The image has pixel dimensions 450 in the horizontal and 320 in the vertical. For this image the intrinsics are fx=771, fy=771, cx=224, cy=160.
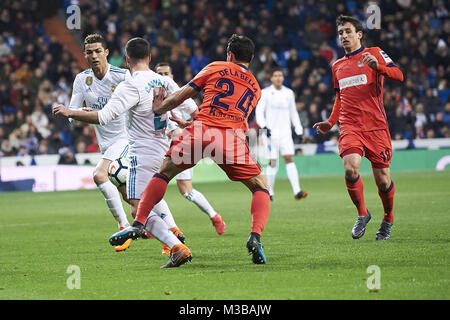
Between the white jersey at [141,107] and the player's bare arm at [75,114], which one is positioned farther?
the white jersey at [141,107]

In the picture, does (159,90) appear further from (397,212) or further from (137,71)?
(397,212)

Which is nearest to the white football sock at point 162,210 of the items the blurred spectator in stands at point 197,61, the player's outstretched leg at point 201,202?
the player's outstretched leg at point 201,202

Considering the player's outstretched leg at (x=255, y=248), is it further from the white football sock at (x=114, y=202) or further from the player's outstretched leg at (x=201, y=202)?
the player's outstretched leg at (x=201, y=202)

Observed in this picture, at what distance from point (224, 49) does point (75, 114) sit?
60.7 feet

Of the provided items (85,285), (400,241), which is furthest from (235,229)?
(85,285)

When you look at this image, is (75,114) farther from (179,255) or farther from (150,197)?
(179,255)

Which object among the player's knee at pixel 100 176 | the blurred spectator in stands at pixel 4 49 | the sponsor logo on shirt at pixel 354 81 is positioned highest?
the blurred spectator in stands at pixel 4 49

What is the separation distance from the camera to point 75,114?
6.76 meters

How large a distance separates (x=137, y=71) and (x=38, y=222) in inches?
225

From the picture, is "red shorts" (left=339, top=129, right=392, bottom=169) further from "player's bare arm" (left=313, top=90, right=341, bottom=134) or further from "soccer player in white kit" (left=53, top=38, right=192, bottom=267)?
"soccer player in white kit" (left=53, top=38, right=192, bottom=267)

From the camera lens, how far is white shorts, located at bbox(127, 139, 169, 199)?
7.21 meters

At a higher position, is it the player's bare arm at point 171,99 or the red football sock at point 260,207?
the player's bare arm at point 171,99

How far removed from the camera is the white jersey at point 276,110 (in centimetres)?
1570

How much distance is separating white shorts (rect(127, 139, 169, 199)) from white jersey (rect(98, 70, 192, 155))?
0.04m
